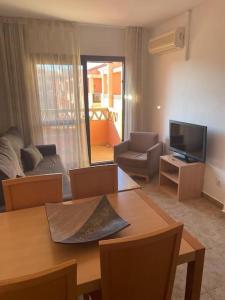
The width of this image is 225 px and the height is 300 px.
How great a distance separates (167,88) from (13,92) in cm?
261

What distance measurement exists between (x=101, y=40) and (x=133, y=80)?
922mm

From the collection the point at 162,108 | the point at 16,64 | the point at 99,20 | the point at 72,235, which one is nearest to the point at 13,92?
the point at 16,64

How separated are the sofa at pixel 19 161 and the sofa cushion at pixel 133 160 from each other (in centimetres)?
108

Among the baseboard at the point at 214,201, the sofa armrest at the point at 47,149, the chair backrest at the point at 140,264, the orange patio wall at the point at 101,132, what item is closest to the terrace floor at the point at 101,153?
the orange patio wall at the point at 101,132

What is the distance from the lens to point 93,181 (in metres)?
1.86

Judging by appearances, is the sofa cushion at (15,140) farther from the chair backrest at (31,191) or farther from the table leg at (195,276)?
the table leg at (195,276)

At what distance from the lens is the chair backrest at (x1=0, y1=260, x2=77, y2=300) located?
737 mm

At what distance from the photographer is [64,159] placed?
4426 millimetres

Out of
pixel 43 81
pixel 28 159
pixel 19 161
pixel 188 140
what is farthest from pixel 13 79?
pixel 188 140

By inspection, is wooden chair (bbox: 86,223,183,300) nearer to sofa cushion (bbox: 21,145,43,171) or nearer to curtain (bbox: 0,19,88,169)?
sofa cushion (bbox: 21,145,43,171)

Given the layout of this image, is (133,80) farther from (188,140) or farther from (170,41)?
(188,140)

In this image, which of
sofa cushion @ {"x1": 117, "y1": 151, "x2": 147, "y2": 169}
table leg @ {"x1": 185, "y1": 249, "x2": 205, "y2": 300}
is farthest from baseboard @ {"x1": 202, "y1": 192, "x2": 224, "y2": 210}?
table leg @ {"x1": 185, "y1": 249, "x2": 205, "y2": 300}

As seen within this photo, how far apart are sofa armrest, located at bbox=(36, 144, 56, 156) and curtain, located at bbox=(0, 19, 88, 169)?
0.26 m

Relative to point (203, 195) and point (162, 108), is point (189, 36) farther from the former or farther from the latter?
point (203, 195)
